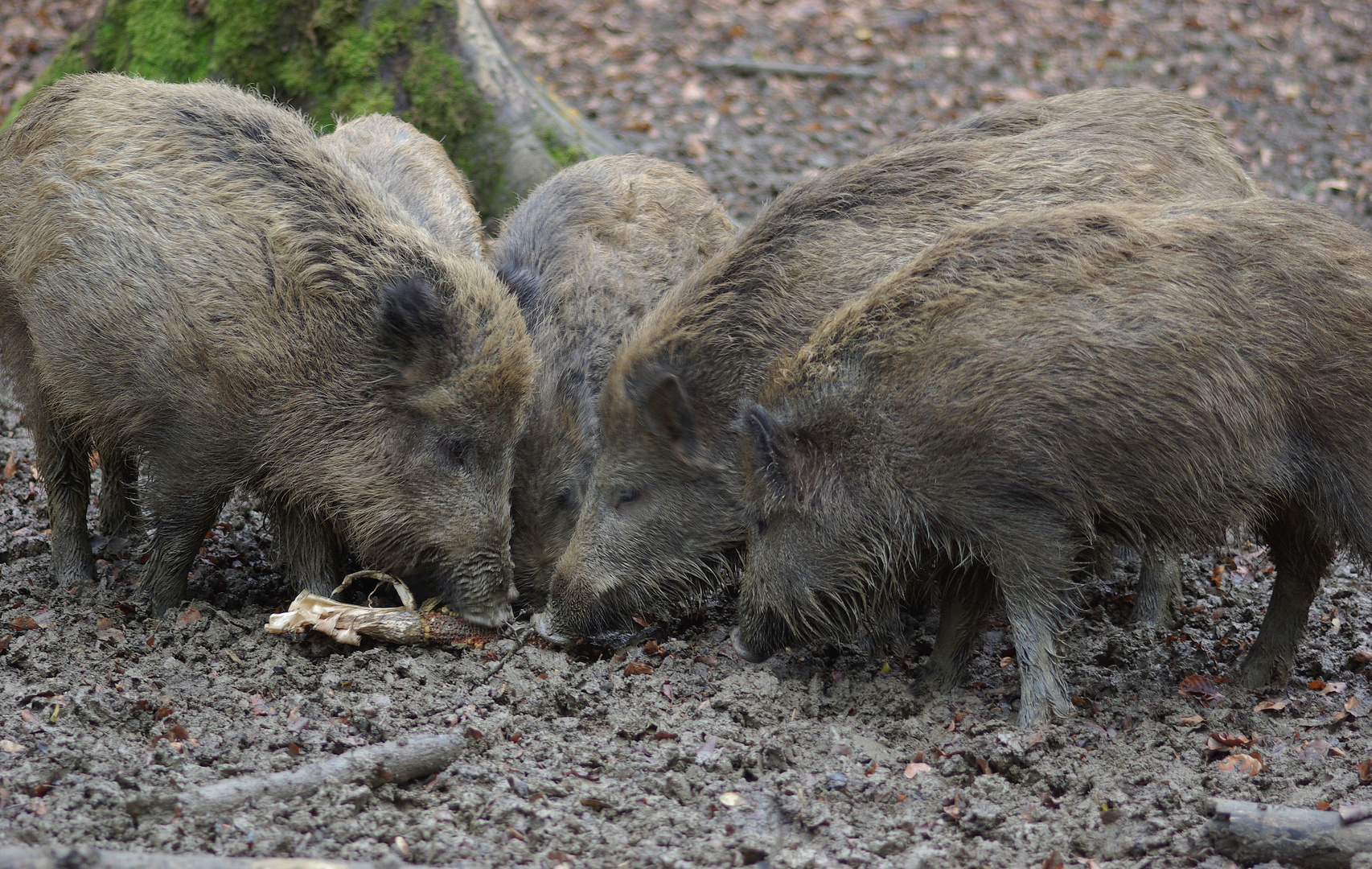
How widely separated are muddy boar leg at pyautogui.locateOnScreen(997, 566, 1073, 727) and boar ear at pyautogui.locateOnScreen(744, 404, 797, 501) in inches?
38.7

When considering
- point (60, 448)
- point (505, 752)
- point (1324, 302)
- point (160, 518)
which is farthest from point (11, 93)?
point (1324, 302)

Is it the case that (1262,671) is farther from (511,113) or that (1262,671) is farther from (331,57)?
(331,57)

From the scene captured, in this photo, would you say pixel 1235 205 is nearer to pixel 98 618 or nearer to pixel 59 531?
pixel 98 618

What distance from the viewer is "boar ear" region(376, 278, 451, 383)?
5.22 metres

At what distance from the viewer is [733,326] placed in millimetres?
5613

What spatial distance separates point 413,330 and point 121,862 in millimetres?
2912

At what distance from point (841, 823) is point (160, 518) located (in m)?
3.33

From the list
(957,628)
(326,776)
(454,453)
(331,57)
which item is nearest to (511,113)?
(331,57)

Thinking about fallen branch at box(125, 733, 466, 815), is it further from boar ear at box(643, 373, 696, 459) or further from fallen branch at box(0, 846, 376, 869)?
A: boar ear at box(643, 373, 696, 459)

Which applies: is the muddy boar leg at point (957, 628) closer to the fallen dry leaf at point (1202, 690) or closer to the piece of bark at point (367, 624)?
the fallen dry leaf at point (1202, 690)

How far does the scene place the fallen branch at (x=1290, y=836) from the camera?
3.56 m

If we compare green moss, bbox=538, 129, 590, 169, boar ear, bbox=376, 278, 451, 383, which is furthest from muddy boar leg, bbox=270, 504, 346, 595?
green moss, bbox=538, 129, 590, 169

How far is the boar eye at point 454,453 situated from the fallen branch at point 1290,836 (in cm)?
344

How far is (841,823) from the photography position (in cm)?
388
